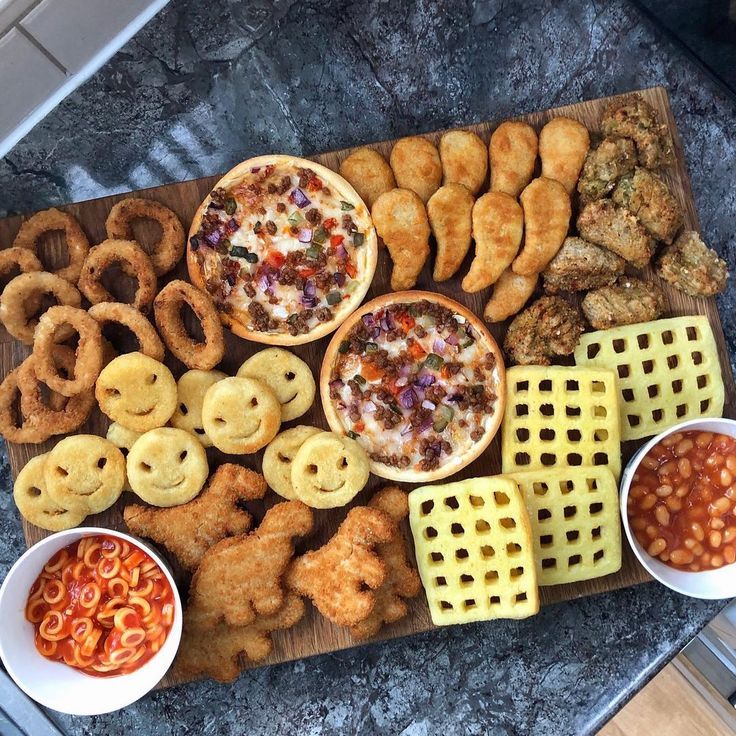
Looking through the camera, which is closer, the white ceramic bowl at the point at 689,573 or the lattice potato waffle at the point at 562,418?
the white ceramic bowl at the point at 689,573

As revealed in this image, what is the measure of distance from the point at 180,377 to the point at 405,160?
4.20 ft

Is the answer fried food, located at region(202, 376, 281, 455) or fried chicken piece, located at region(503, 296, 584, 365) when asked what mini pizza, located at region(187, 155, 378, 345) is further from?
fried chicken piece, located at region(503, 296, 584, 365)

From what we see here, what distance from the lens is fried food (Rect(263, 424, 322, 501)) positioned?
3.15 meters

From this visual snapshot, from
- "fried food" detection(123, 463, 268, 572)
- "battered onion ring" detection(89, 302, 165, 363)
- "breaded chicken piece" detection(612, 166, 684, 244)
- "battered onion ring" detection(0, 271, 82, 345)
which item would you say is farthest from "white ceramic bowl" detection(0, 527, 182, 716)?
"breaded chicken piece" detection(612, 166, 684, 244)

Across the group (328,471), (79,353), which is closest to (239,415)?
(328,471)

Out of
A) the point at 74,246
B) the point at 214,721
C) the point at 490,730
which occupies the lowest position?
the point at 490,730

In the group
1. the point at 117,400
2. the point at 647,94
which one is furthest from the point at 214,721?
the point at 647,94

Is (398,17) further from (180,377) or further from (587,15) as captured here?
(180,377)

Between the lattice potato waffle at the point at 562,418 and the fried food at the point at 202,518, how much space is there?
3.43 ft

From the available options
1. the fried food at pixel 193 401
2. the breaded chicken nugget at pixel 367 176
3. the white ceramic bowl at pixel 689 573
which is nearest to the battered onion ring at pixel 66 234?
the fried food at pixel 193 401

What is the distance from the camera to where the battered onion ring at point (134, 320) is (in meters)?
3.09

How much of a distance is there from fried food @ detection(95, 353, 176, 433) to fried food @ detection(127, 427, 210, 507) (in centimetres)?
6

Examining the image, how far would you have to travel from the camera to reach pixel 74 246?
127 inches

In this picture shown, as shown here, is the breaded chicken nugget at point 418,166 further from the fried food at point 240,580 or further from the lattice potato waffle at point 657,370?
the fried food at point 240,580
